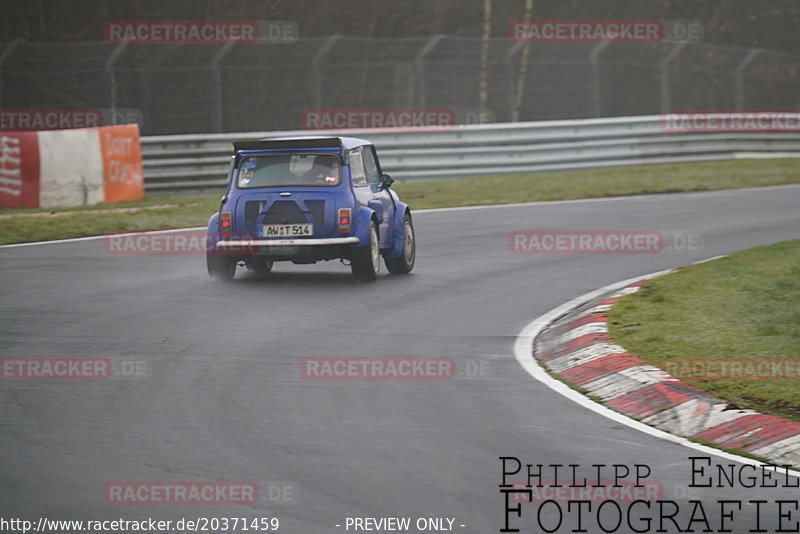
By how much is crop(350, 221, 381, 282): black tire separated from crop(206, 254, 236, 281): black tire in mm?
1324

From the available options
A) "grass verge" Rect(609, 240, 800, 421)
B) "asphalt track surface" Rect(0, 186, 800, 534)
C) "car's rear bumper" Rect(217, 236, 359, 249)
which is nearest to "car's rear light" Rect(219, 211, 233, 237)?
"car's rear bumper" Rect(217, 236, 359, 249)

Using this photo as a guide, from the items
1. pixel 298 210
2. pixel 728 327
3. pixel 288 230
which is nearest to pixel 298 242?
pixel 288 230

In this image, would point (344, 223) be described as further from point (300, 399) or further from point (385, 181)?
point (300, 399)

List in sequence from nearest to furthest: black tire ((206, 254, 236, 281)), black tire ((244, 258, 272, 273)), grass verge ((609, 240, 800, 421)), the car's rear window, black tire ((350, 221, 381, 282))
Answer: grass verge ((609, 240, 800, 421)), black tire ((350, 221, 381, 282)), the car's rear window, black tire ((206, 254, 236, 281)), black tire ((244, 258, 272, 273))

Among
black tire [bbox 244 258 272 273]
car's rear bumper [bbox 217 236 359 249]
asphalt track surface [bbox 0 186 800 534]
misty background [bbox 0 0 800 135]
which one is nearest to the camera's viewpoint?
asphalt track surface [bbox 0 186 800 534]

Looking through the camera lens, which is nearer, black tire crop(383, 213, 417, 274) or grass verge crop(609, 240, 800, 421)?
grass verge crop(609, 240, 800, 421)

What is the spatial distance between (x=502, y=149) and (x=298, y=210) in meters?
13.0

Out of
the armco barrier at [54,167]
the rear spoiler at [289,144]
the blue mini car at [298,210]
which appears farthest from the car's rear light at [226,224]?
the armco barrier at [54,167]

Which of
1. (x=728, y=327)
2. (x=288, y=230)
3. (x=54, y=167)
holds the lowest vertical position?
(x=728, y=327)

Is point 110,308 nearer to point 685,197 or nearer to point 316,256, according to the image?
point 316,256

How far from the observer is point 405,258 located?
13906mm

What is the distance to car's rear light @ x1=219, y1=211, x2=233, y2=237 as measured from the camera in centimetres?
1307

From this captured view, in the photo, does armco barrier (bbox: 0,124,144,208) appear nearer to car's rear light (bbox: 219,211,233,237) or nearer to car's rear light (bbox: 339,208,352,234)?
car's rear light (bbox: 219,211,233,237)

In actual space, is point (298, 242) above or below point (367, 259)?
above
